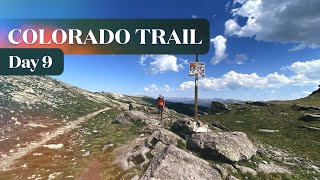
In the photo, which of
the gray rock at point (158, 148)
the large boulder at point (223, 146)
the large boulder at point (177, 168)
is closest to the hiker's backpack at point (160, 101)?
the large boulder at point (223, 146)

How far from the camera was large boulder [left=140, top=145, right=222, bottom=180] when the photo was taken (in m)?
23.3

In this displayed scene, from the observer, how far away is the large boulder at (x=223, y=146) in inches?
1096

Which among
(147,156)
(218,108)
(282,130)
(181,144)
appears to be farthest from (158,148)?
(218,108)

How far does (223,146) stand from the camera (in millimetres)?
28344

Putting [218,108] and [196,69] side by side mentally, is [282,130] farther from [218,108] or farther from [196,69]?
[218,108]

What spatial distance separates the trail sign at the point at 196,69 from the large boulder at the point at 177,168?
6.83 metres

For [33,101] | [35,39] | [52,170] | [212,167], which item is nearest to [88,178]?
[52,170]

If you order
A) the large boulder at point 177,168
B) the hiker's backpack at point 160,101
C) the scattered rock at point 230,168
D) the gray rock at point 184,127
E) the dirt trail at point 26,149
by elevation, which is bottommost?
the dirt trail at point 26,149

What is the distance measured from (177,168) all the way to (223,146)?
19.8 feet

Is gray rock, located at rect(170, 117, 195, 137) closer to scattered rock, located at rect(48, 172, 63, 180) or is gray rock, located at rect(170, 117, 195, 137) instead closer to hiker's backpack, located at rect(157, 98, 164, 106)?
hiker's backpack, located at rect(157, 98, 164, 106)

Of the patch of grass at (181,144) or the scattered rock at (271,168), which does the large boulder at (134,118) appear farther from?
the scattered rock at (271,168)

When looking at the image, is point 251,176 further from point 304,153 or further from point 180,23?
point 304,153

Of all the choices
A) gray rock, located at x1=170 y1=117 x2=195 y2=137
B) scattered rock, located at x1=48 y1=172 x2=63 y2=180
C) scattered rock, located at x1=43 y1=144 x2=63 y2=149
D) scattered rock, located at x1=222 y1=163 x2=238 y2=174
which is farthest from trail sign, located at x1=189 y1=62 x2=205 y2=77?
scattered rock, located at x1=43 y1=144 x2=63 y2=149

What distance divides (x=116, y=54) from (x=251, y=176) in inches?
532
